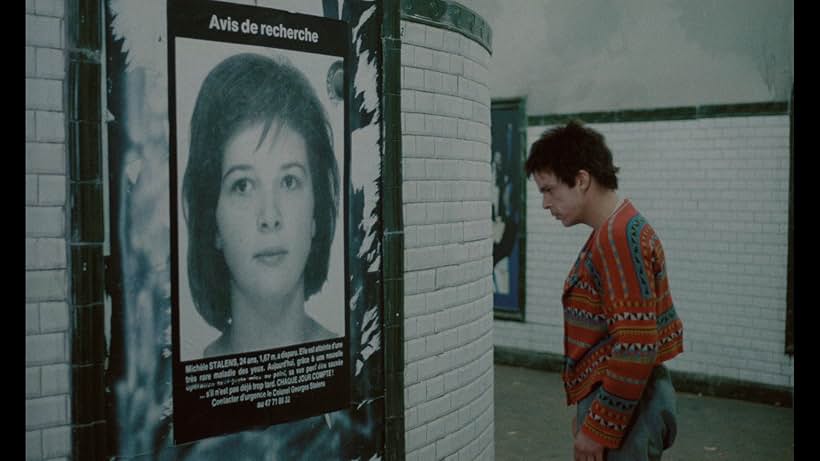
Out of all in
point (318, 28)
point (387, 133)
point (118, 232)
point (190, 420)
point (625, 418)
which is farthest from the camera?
point (387, 133)

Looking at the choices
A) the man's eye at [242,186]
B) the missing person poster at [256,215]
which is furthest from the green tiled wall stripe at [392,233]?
the man's eye at [242,186]

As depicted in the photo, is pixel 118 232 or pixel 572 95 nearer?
pixel 118 232

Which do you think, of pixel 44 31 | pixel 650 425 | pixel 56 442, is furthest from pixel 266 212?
pixel 650 425

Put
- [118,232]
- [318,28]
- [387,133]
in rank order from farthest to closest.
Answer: [387,133] < [318,28] < [118,232]

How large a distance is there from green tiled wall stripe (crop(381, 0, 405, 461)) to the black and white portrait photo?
275 millimetres

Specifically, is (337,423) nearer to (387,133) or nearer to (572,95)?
(387,133)

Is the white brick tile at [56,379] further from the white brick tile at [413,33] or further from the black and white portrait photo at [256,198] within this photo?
the white brick tile at [413,33]

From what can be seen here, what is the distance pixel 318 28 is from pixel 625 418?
2.19 meters

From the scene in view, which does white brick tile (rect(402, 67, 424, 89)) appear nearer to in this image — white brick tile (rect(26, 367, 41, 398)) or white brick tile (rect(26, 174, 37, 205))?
white brick tile (rect(26, 174, 37, 205))

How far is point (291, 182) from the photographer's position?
3.52 meters

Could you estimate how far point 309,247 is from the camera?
361cm

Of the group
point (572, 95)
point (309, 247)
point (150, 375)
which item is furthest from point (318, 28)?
point (572, 95)

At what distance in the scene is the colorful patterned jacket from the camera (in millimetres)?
2617

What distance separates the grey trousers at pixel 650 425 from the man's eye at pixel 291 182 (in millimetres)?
1618
